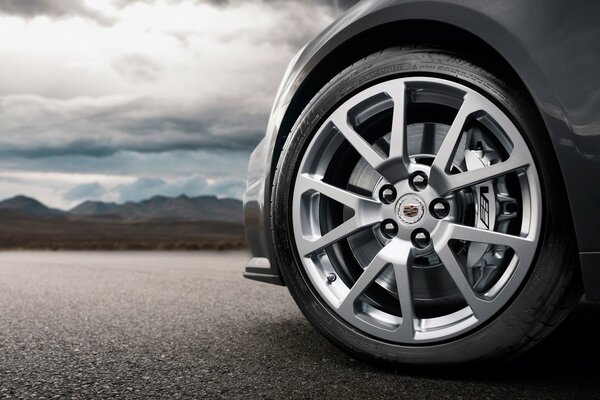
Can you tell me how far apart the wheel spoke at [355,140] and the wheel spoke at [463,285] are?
1.22 ft

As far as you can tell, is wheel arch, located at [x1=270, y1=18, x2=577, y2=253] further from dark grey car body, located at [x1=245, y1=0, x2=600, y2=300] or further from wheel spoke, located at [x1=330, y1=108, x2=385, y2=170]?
wheel spoke, located at [x1=330, y1=108, x2=385, y2=170]

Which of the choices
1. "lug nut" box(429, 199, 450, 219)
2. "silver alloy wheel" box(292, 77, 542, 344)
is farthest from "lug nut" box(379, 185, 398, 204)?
"lug nut" box(429, 199, 450, 219)

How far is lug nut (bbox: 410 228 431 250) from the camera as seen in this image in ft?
6.73

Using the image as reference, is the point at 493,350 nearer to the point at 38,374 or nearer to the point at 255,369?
the point at 255,369

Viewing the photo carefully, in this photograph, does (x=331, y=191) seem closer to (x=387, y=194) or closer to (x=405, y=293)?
(x=387, y=194)

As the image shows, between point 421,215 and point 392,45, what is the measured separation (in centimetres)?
64

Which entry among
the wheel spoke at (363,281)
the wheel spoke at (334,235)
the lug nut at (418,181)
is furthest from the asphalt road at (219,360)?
the lug nut at (418,181)

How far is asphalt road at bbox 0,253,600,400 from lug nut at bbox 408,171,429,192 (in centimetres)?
61

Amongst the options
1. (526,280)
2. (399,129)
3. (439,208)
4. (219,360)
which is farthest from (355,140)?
(219,360)

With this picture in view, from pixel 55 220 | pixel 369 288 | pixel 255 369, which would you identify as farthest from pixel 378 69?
pixel 55 220

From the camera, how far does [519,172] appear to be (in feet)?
6.47

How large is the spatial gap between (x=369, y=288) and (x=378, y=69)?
0.77 m

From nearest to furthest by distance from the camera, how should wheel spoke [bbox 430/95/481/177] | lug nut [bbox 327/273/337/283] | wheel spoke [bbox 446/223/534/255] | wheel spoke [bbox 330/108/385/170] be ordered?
wheel spoke [bbox 446/223/534/255] < wheel spoke [bbox 430/95/481/177] < wheel spoke [bbox 330/108/385/170] < lug nut [bbox 327/273/337/283]

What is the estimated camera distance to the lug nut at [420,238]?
2.05 m
